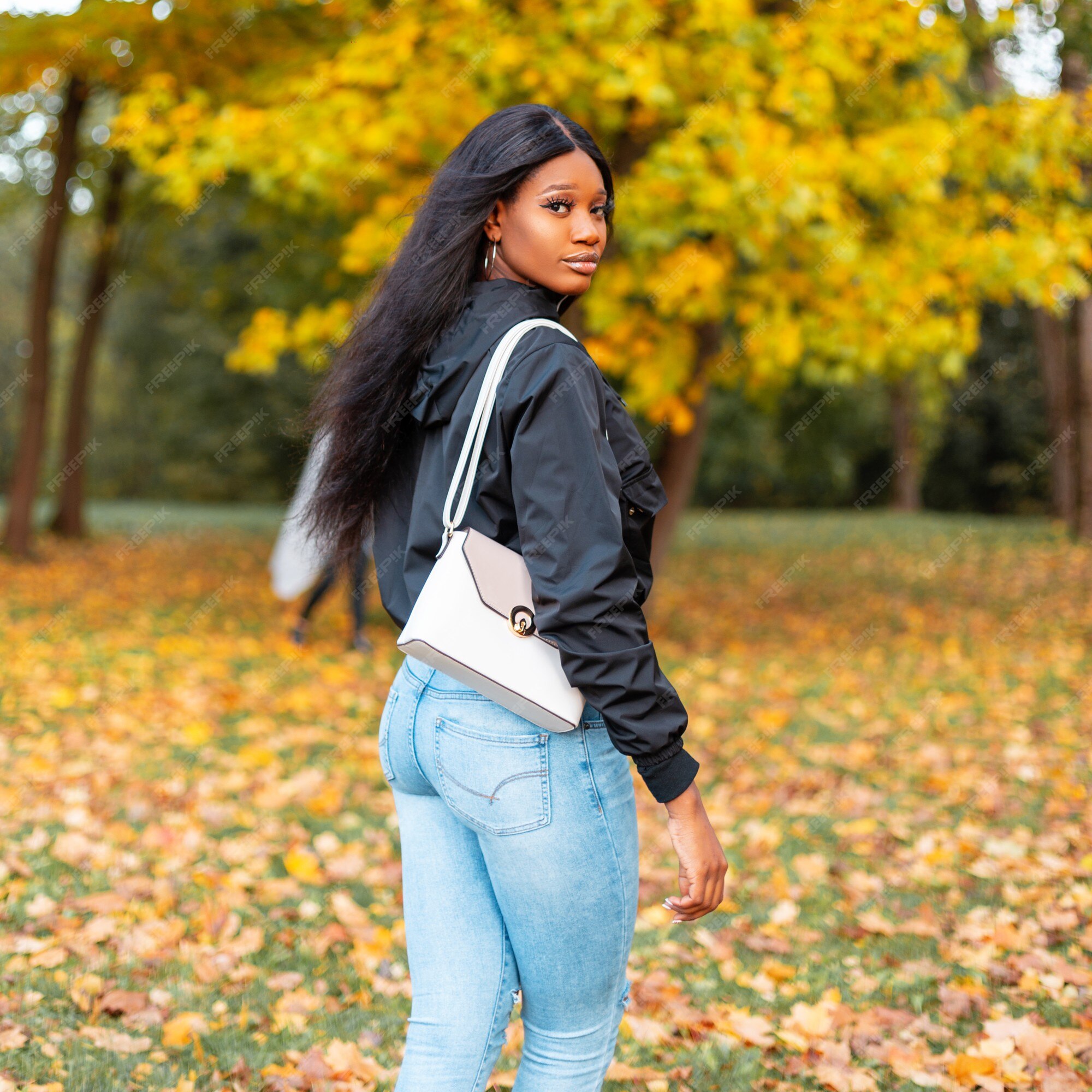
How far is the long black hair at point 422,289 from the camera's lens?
1.63 meters

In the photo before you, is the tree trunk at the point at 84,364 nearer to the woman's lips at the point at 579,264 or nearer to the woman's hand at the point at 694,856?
the woman's lips at the point at 579,264

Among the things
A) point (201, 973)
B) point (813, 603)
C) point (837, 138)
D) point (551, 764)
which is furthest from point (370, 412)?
point (813, 603)

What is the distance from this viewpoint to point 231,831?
439 cm

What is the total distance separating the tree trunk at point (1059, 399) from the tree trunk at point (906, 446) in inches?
279

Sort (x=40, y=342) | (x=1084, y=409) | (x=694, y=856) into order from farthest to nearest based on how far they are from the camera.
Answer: (x=1084, y=409), (x=40, y=342), (x=694, y=856)

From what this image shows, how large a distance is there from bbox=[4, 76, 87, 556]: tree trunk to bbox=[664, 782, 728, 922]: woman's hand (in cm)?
1296

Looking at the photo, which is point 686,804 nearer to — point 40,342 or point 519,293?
point 519,293

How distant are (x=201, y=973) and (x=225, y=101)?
7.84 meters

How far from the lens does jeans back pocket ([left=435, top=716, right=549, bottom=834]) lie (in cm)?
151

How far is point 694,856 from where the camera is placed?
1.53 m

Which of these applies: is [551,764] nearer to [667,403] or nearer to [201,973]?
[201,973]

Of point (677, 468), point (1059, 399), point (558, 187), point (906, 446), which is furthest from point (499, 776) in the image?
point (906, 446)

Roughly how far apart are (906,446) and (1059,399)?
9077 mm

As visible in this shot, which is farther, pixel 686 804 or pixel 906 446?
pixel 906 446
